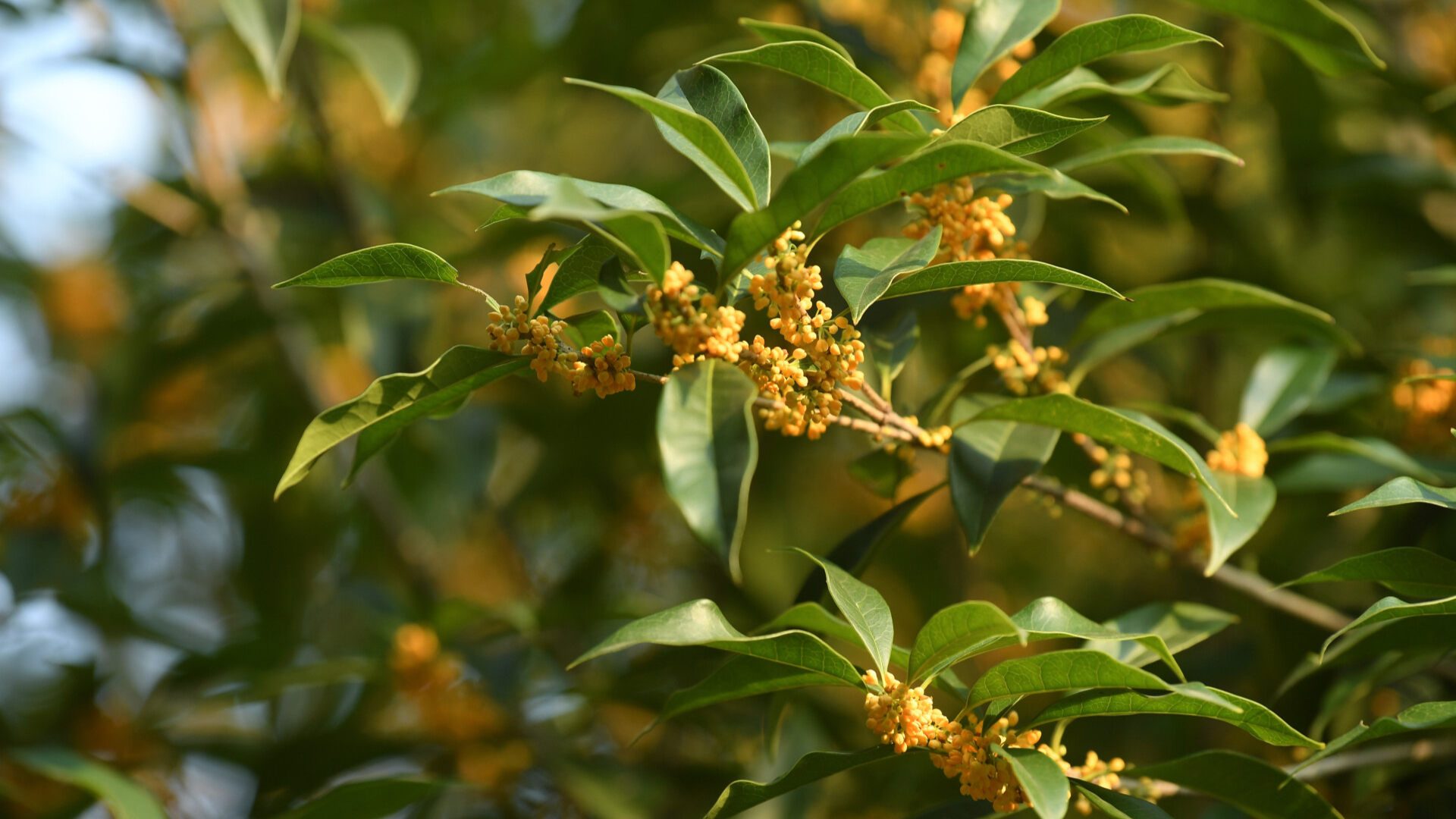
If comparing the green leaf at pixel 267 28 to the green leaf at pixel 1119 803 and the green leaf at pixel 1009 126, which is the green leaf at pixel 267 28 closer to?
the green leaf at pixel 1009 126

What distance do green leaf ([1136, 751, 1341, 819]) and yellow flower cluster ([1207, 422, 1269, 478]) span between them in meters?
0.32

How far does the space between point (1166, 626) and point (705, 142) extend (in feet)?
2.28

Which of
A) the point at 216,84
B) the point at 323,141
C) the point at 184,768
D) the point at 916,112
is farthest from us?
the point at 216,84

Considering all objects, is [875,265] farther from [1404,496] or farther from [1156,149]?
[1404,496]

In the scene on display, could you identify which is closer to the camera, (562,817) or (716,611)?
(716,611)

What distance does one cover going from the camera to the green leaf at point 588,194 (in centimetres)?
73

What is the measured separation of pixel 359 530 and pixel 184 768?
0.62 metres

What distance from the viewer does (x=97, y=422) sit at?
6.39ft

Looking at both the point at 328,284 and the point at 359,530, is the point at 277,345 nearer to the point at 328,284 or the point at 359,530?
the point at 359,530

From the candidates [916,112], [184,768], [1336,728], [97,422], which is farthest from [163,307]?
[1336,728]

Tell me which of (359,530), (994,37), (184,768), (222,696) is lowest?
(184,768)

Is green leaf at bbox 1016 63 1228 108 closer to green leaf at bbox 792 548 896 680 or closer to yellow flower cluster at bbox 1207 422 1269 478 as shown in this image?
yellow flower cluster at bbox 1207 422 1269 478

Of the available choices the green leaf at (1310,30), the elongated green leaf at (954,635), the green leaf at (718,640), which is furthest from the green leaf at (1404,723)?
the green leaf at (1310,30)

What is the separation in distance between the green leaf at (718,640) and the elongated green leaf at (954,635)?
0.06 m
